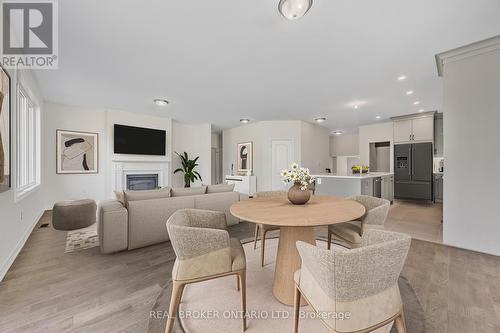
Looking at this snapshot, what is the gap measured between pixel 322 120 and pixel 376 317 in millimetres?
5906

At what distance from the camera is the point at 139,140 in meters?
5.61

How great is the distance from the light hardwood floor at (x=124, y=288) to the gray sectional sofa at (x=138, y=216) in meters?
0.15

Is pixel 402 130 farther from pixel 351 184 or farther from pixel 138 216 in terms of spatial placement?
pixel 138 216

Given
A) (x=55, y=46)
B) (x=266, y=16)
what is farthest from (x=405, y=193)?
(x=55, y=46)

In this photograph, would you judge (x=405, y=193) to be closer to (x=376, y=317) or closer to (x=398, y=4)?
(x=398, y=4)

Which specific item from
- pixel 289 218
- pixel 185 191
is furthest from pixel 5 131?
pixel 289 218

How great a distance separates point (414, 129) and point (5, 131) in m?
7.89

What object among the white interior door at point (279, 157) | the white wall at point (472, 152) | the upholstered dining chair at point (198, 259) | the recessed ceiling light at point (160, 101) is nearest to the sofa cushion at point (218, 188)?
the upholstered dining chair at point (198, 259)

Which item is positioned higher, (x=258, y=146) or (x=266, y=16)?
(x=266, y=16)

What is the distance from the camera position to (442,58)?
2.71m

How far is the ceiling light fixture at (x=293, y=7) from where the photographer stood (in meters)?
1.66

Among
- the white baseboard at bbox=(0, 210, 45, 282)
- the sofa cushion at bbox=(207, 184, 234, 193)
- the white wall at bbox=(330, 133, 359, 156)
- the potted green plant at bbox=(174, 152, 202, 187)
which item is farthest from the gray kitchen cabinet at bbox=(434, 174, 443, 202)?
the white baseboard at bbox=(0, 210, 45, 282)

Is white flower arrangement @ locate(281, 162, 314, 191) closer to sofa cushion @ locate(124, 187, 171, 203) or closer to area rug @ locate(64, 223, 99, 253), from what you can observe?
sofa cushion @ locate(124, 187, 171, 203)

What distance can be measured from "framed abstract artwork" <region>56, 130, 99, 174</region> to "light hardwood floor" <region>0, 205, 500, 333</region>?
2691mm
